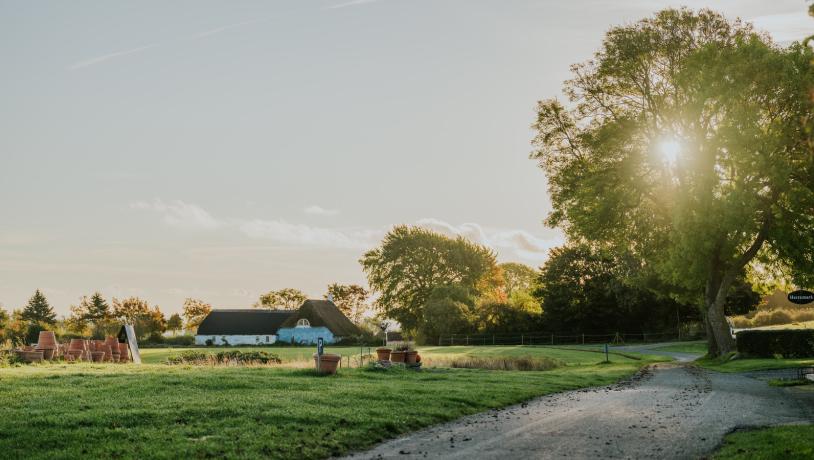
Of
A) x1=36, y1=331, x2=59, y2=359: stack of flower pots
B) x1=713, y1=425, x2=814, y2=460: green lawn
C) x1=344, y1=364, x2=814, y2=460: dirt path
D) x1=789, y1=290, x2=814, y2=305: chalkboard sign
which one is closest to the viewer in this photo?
x1=713, y1=425, x2=814, y2=460: green lawn

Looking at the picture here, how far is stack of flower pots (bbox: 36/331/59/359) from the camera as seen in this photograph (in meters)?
30.0

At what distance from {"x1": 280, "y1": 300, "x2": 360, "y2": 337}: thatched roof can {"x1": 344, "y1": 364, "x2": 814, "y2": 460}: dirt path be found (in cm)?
8056

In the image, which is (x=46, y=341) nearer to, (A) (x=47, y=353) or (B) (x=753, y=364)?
(A) (x=47, y=353)

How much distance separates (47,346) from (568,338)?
5558 cm

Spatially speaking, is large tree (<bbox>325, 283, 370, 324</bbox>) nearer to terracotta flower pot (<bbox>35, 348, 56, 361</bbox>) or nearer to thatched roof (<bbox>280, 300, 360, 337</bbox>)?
thatched roof (<bbox>280, 300, 360, 337</bbox>)

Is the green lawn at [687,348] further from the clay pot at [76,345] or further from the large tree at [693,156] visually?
the clay pot at [76,345]

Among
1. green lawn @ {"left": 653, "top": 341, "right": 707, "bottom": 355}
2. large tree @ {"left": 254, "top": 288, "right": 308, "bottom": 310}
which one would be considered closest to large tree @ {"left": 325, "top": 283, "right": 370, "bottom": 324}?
large tree @ {"left": 254, "top": 288, "right": 308, "bottom": 310}

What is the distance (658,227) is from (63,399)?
35.0 metres

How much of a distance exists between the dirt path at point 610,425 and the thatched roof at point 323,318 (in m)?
80.6

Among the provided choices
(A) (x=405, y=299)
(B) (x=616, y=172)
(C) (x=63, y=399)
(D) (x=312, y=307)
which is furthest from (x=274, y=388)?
(D) (x=312, y=307)

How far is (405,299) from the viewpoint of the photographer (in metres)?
98.4

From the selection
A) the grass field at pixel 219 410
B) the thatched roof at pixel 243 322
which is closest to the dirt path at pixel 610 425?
the grass field at pixel 219 410

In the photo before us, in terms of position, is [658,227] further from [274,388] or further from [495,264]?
[495,264]

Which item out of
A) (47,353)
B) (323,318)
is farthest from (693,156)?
(323,318)
